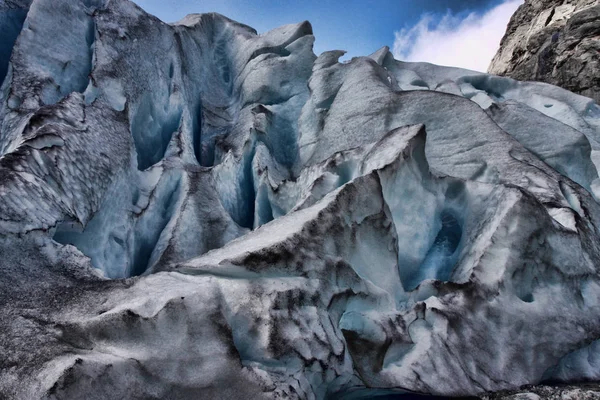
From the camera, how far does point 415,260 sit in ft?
13.5

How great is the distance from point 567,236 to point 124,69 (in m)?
5.62

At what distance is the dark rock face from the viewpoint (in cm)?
1004

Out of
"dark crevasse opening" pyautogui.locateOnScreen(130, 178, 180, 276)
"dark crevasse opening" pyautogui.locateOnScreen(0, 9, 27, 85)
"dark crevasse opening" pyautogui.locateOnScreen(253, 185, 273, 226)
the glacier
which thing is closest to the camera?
the glacier

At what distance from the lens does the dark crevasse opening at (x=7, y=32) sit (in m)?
6.20

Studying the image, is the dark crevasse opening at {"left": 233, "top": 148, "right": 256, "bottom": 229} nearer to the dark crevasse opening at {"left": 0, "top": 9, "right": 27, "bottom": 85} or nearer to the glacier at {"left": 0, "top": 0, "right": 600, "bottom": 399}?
the glacier at {"left": 0, "top": 0, "right": 600, "bottom": 399}

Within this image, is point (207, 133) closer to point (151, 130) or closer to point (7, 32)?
point (151, 130)

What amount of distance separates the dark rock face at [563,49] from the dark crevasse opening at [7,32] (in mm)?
11334

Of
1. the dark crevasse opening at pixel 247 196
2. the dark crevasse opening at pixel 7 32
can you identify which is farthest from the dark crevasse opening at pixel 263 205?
the dark crevasse opening at pixel 7 32

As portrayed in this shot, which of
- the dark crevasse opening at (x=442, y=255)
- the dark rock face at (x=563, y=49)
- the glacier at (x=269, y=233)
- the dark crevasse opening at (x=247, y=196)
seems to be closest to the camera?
the glacier at (x=269, y=233)

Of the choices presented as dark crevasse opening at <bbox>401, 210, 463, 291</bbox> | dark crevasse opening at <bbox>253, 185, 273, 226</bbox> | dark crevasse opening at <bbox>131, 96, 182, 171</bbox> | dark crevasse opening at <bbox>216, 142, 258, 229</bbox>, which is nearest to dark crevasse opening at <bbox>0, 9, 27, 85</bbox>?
dark crevasse opening at <bbox>131, 96, 182, 171</bbox>

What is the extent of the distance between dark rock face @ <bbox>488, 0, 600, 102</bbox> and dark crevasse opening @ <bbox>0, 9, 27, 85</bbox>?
11334mm

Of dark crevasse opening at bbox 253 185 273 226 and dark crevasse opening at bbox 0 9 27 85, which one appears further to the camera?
dark crevasse opening at bbox 0 9 27 85

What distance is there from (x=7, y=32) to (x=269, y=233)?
5.89 metres

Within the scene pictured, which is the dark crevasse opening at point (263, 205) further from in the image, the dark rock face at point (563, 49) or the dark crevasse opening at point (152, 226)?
the dark rock face at point (563, 49)
